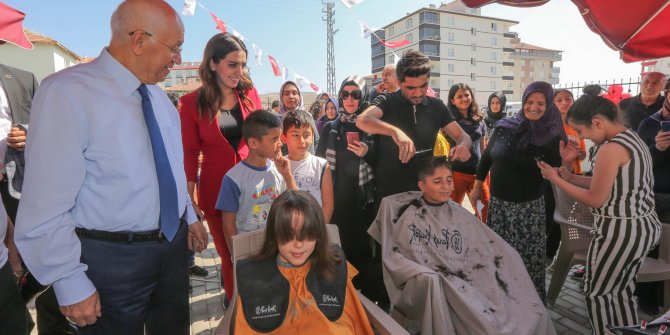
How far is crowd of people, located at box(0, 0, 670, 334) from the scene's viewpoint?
1.41m

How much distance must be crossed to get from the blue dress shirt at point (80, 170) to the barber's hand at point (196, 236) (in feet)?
1.48

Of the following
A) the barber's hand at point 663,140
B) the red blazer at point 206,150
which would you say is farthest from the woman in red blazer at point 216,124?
the barber's hand at point 663,140

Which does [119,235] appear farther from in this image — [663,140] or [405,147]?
[663,140]

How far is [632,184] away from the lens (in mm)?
2383

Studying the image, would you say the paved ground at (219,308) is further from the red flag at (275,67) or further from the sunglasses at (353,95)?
the red flag at (275,67)

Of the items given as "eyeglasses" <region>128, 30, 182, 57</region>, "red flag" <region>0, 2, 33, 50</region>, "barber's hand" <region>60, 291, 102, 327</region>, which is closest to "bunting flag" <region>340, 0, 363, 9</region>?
"red flag" <region>0, 2, 33, 50</region>

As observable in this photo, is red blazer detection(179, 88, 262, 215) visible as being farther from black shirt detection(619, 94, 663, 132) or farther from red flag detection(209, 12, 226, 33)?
red flag detection(209, 12, 226, 33)

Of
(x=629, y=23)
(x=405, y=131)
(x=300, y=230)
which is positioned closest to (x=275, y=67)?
(x=405, y=131)

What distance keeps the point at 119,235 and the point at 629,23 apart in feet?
15.9

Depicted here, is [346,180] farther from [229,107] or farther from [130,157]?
[130,157]

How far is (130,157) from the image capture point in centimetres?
149

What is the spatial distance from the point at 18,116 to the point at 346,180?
2651 mm

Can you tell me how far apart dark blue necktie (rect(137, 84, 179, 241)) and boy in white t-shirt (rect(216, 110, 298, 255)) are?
2.67 ft

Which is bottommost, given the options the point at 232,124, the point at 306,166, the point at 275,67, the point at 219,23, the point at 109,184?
the point at 306,166
